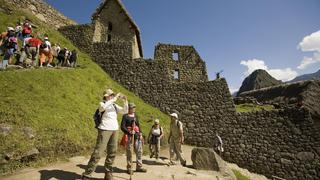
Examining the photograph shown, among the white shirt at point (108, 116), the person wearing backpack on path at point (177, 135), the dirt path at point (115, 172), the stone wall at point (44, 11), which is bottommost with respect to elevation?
the dirt path at point (115, 172)

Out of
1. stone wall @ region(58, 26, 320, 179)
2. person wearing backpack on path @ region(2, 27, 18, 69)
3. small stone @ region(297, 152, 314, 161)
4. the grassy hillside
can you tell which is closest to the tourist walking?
the grassy hillside

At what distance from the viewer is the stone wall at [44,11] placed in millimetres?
24188

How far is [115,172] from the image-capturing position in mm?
8242

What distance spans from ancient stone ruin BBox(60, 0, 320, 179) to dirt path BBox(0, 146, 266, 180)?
9758mm

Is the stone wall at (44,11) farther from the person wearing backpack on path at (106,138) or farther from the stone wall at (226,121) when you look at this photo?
the person wearing backpack on path at (106,138)

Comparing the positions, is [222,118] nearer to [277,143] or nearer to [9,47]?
[277,143]

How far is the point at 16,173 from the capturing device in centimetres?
745

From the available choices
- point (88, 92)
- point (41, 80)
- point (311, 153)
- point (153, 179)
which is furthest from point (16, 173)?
point (311, 153)

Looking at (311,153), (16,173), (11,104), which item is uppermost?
(11,104)

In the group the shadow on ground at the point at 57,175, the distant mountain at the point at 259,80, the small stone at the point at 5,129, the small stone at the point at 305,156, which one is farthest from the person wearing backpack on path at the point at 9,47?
the distant mountain at the point at 259,80

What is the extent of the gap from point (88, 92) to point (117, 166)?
7.26 m

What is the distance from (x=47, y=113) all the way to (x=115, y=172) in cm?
464

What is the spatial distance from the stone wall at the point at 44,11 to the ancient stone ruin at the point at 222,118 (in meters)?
3.72

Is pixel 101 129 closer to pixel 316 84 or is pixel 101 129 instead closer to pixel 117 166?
pixel 117 166
